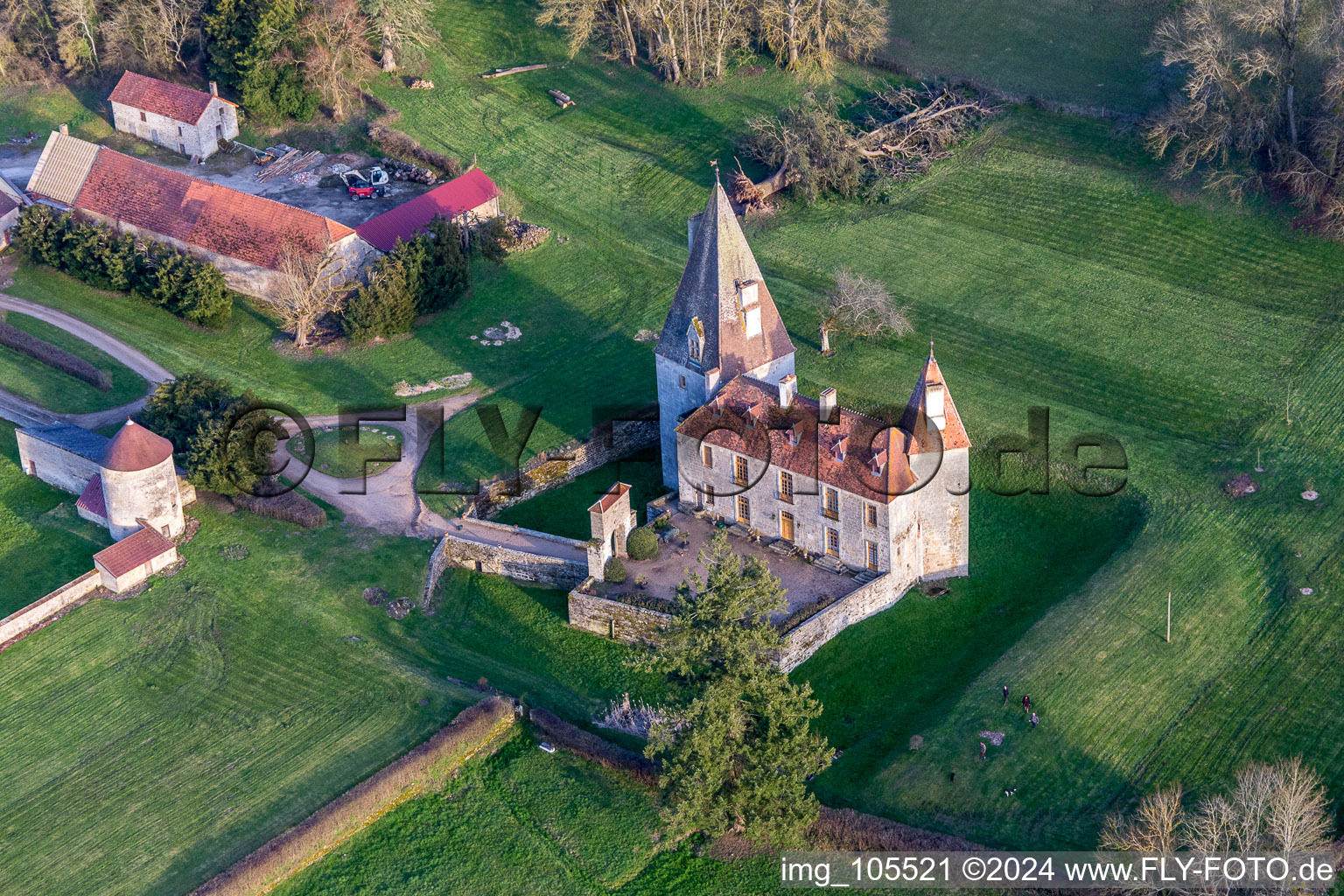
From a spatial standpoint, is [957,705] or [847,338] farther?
[847,338]

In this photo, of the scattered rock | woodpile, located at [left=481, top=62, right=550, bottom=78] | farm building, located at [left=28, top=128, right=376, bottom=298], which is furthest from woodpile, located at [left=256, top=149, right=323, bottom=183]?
the scattered rock

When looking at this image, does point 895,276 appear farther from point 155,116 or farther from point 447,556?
point 155,116

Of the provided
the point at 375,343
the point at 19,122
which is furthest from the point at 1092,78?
the point at 19,122

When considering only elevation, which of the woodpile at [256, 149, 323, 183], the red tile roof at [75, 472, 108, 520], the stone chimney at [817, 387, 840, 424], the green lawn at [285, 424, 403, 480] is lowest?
the green lawn at [285, 424, 403, 480]

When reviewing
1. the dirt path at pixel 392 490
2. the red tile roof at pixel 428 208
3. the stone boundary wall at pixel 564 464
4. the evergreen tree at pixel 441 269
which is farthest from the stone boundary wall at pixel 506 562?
the red tile roof at pixel 428 208

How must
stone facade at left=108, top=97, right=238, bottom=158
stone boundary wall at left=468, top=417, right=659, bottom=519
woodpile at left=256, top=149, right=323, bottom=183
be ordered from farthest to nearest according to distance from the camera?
stone facade at left=108, top=97, right=238, bottom=158
woodpile at left=256, top=149, right=323, bottom=183
stone boundary wall at left=468, top=417, right=659, bottom=519

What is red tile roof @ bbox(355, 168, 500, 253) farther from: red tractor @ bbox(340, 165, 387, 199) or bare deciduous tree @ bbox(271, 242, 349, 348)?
red tractor @ bbox(340, 165, 387, 199)

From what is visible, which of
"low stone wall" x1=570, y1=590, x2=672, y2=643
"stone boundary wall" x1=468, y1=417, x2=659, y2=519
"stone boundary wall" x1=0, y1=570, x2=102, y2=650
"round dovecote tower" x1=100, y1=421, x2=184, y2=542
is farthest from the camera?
"stone boundary wall" x1=468, y1=417, x2=659, y2=519

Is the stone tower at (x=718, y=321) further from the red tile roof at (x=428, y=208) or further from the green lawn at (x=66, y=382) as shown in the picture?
the green lawn at (x=66, y=382)
